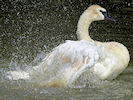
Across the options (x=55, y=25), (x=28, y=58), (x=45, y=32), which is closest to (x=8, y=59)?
(x=28, y=58)

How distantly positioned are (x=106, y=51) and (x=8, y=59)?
2079 millimetres

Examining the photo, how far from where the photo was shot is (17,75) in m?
6.80

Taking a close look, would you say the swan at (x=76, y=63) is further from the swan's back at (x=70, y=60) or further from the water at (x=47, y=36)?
the water at (x=47, y=36)

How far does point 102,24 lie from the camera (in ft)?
34.2

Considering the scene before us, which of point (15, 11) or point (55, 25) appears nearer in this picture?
point (55, 25)

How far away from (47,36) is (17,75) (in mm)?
2681

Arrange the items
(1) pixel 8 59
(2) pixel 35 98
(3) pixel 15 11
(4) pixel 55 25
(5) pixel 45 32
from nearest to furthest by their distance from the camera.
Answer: (2) pixel 35 98
(1) pixel 8 59
(5) pixel 45 32
(4) pixel 55 25
(3) pixel 15 11

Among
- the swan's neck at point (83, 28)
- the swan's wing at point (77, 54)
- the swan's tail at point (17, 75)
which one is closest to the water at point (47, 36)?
the swan's tail at point (17, 75)

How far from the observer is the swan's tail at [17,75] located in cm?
674

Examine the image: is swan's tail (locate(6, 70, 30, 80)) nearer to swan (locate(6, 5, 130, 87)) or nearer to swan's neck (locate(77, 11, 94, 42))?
swan (locate(6, 5, 130, 87))

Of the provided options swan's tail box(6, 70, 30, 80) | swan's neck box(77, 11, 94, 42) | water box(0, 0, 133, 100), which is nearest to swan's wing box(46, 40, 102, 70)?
water box(0, 0, 133, 100)

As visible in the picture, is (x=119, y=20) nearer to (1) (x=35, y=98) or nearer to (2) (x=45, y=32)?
(2) (x=45, y=32)

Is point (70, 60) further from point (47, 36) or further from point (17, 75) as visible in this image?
point (47, 36)

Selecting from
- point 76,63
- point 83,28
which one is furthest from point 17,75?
point 83,28
